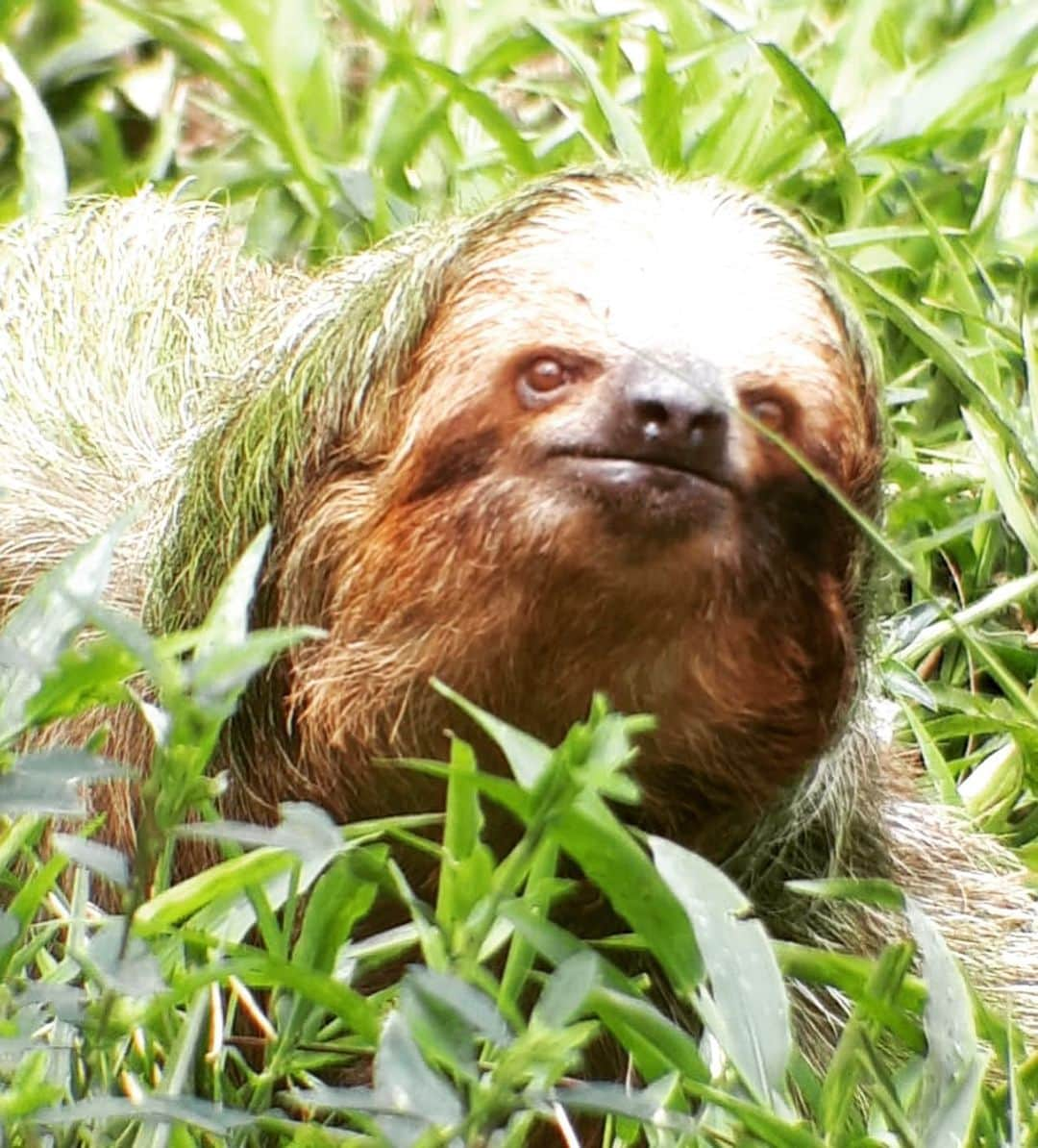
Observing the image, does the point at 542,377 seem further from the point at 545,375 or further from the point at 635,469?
the point at 635,469

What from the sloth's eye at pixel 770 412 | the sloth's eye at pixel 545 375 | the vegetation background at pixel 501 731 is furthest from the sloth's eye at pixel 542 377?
the vegetation background at pixel 501 731

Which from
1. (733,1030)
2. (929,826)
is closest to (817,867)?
(929,826)

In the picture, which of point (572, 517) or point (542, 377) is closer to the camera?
point (572, 517)

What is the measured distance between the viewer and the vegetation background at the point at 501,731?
1855mm

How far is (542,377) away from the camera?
238 cm

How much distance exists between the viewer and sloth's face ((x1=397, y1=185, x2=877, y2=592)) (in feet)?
7.47

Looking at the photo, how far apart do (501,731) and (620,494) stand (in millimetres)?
283

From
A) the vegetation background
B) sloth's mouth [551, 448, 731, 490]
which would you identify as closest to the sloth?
sloth's mouth [551, 448, 731, 490]

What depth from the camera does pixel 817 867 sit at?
2867 mm

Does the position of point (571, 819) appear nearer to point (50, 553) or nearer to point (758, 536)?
point (758, 536)

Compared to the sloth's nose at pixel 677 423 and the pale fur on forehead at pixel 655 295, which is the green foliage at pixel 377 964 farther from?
the pale fur on forehead at pixel 655 295

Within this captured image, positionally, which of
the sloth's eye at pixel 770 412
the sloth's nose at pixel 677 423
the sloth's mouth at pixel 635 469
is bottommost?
the sloth's eye at pixel 770 412

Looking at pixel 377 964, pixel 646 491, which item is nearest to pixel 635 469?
pixel 646 491

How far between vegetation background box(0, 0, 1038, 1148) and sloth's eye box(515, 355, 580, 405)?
363 millimetres
